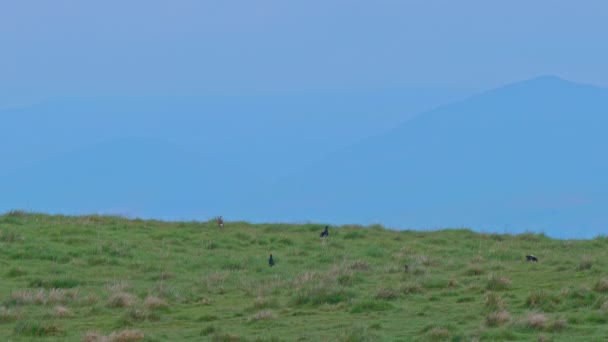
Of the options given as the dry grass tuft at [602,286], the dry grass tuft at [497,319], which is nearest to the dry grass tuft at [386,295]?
the dry grass tuft at [497,319]

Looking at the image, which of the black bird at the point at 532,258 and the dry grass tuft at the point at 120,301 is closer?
the dry grass tuft at the point at 120,301

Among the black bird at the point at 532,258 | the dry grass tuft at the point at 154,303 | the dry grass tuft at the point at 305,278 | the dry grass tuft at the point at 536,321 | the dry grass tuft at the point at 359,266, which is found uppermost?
the black bird at the point at 532,258

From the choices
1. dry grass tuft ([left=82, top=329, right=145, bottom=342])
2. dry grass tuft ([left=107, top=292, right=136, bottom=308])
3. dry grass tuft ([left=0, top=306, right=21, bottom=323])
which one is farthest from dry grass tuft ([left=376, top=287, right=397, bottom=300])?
dry grass tuft ([left=0, top=306, right=21, bottom=323])

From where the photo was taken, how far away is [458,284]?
21703 mm

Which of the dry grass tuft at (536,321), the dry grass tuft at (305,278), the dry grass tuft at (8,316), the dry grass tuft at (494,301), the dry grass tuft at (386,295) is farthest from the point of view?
the dry grass tuft at (305,278)

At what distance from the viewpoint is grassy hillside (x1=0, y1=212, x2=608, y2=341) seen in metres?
16.8

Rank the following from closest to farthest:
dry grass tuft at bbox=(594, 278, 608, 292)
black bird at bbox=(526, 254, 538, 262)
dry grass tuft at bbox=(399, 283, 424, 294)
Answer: dry grass tuft at bbox=(594, 278, 608, 292)
dry grass tuft at bbox=(399, 283, 424, 294)
black bird at bbox=(526, 254, 538, 262)

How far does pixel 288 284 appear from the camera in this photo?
75.4 ft

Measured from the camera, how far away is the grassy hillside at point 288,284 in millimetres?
16844

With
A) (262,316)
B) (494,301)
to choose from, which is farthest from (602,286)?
(262,316)

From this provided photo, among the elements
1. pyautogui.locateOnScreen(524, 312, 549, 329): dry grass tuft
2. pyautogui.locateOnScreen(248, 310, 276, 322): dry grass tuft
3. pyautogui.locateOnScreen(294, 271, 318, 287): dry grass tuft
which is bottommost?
pyautogui.locateOnScreen(524, 312, 549, 329): dry grass tuft

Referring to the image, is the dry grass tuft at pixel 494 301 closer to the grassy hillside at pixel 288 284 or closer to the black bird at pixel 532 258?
the grassy hillside at pixel 288 284

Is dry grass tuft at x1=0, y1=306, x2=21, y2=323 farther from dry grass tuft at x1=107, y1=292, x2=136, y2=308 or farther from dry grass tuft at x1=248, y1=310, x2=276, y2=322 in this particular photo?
dry grass tuft at x1=248, y1=310, x2=276, y2=322

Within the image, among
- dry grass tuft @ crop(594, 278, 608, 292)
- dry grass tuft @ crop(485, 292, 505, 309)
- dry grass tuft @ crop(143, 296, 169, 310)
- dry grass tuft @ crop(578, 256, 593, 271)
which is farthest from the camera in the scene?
dry grass tuft @ crop(578, 256, 593, 271)
